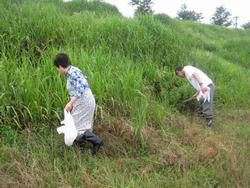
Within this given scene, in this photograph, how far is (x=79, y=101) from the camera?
16.3 feet

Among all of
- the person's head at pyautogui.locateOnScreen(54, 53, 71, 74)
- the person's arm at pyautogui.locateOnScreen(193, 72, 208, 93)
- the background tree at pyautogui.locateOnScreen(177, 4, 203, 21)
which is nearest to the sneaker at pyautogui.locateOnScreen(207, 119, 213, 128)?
the person's arm at pyautogui.locateOnScreen(193, 72, 208, 93)

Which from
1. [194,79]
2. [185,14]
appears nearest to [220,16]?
[185,14]

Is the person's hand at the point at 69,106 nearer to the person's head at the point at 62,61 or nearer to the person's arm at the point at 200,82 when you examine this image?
the person's head at the point at 62,61

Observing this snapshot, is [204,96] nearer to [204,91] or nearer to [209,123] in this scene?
[204,91]

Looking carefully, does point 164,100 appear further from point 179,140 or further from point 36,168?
point 36,168

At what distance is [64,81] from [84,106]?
3.62 feet

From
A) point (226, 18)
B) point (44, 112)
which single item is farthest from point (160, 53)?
point (226, 18)

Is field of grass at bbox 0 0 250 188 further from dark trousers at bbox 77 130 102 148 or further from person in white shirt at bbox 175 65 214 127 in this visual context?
person in white shirt at bbox 175 65 214 127

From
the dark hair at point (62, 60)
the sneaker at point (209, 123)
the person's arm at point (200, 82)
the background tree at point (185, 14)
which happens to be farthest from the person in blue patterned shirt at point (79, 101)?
the background tree at point (185, 14)

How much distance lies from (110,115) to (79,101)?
1.01 metres

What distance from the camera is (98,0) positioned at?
13.2 meters

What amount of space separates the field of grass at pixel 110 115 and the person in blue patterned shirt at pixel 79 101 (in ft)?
0.77

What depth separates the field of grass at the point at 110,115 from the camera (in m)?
4.75

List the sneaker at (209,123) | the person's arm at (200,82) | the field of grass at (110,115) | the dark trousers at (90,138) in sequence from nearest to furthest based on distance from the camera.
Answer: the field of grass at (110,115)
the dark trousers at (90,138)
the sneaker at (209,123)
the person's arm at (200,82)
